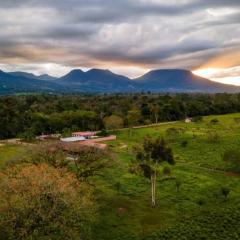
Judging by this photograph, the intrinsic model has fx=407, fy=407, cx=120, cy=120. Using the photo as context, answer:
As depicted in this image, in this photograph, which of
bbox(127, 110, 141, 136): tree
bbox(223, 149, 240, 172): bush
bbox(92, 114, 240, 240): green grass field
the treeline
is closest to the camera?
bbox(92, 114, 240, 240): green grass field

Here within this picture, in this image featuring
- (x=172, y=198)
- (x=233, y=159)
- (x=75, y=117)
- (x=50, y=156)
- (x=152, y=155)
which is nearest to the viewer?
(x=50, y=156)

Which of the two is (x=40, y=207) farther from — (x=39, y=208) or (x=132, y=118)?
(x=132, y=118)

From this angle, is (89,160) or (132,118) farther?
(132,118)

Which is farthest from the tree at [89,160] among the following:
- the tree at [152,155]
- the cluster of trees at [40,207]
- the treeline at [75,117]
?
the treeline at [75,117]

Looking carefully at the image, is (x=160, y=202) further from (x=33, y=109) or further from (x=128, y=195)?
(x=33, y=109)

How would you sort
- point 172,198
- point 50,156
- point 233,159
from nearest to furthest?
point 50,156
point 172,198
point 233,159

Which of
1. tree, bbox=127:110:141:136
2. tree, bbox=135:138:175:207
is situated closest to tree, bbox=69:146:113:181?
tree, bbox=135:138:175:207

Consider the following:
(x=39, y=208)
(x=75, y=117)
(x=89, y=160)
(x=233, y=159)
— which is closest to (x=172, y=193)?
(x=89, y=160)

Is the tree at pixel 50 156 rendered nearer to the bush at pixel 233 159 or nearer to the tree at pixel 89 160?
the tree at pixel 89 160

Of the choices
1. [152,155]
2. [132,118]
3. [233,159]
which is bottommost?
[233,159]

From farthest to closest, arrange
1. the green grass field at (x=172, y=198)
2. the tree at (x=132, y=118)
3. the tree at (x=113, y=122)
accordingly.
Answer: the tree at (x=132, y=118) → the tree at (x=113, y=122) → the green grass field at (x=172, y=198)

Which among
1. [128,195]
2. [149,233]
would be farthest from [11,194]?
[128,195]

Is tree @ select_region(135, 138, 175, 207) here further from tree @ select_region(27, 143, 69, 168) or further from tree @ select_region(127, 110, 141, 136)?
tree @ select_region(127, 110, 141, 136)
